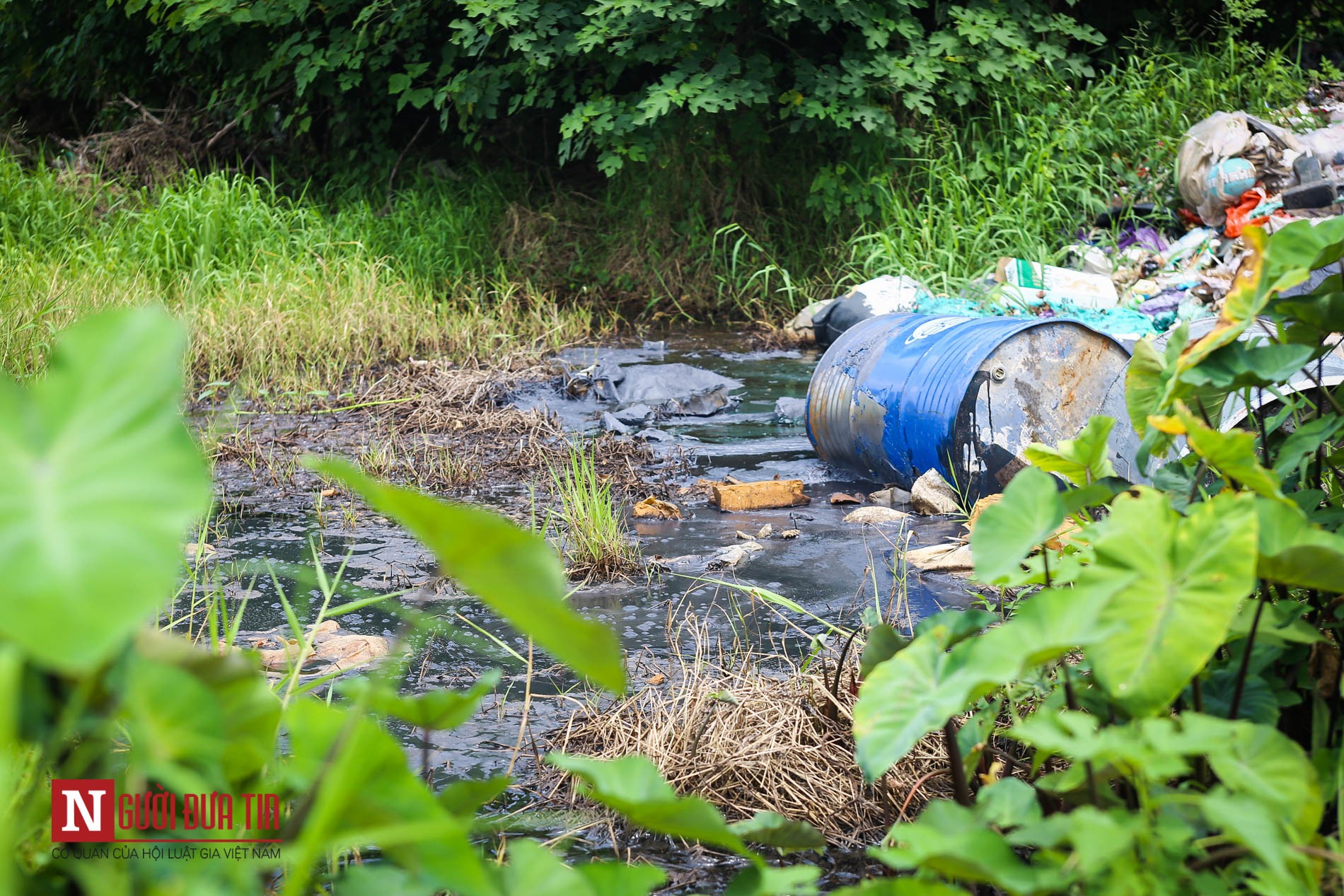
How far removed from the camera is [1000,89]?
26.5ft

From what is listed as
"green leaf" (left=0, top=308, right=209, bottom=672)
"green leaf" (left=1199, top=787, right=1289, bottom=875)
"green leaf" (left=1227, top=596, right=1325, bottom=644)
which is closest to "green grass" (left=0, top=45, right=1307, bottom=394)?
"green leaf" (left=0, top=308, right=209, bottom=672)

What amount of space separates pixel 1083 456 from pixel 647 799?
2.47 feet

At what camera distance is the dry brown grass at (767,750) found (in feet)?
6.12

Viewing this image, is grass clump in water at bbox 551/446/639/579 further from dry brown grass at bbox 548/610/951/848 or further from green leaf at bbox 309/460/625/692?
green leaf at bbox 309/460/625/692

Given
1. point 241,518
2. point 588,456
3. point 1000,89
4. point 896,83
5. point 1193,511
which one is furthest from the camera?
point 1000,89

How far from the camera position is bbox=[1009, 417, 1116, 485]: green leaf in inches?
54.5

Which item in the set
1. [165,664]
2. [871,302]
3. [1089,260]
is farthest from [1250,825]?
[1089,260]

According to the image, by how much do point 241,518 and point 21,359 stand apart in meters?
1.68

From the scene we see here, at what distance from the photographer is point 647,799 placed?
3.43ft

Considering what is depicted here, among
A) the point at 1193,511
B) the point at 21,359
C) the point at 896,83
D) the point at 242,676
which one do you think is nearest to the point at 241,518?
the point at 21,359

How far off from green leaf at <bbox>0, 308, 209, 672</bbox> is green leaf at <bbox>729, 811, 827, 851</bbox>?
2.59ft

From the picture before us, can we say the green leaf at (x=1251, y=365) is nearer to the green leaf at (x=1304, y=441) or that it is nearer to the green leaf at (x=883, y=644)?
the green leaf at (x=1304, y=441)

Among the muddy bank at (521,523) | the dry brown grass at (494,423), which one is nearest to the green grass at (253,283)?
the dry brown grass at (494,423)

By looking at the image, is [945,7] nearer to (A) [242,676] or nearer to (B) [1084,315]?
(B) [1084,315]
